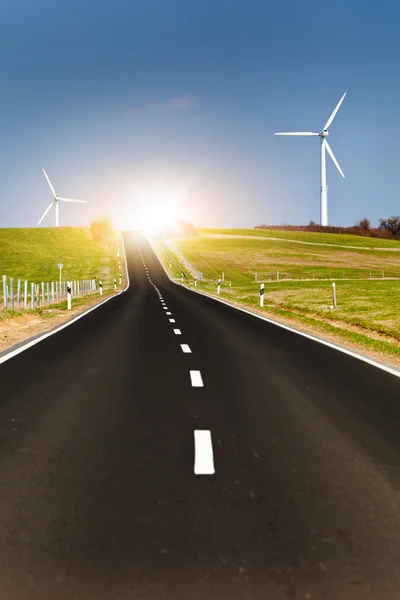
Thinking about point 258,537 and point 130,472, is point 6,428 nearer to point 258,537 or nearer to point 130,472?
point 130,472

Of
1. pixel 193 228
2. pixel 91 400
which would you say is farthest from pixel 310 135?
pixel 91 400

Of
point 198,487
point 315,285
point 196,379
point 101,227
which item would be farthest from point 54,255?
point 198,487

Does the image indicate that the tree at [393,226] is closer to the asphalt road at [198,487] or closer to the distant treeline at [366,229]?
the distant treeline at [366,229]

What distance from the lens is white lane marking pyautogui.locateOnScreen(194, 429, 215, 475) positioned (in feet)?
17.8

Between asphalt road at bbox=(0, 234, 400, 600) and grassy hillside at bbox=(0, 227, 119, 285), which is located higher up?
grassy hillside at bbox=(0, 227, 119, 285)

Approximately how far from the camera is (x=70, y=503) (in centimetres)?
459

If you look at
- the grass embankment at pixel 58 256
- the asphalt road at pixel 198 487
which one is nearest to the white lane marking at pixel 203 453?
the asphalt road at pixel 198 487

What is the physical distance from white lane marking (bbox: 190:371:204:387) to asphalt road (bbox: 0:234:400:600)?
125 millimetres

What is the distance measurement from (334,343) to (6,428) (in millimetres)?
10486

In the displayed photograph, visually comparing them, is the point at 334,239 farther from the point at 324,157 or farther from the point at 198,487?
the point at 198,487

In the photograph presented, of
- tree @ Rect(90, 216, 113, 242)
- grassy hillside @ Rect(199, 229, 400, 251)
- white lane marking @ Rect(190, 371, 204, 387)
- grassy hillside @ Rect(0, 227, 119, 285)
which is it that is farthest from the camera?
tree @ Rect(90, 216, 113, 242)

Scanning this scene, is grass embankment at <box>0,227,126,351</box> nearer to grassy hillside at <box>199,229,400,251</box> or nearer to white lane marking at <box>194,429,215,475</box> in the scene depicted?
grassy hillside at <box>199,229,400,251</box>

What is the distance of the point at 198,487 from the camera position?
16.3 feet

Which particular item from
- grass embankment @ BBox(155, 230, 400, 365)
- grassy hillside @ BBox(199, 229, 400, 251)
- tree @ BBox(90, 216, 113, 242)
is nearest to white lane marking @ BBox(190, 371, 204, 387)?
grass embankment @ BBox(155, 230, 400, 365)
